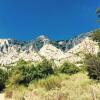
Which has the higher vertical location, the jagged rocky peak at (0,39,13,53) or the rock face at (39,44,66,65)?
the jagged rocky peak at (0,39,13,53)

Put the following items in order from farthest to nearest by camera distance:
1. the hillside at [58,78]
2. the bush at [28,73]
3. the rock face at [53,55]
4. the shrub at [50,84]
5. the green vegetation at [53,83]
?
1. the rock face at [53,55]
2. the bush at [28,73]
3. the shrub at [50,84]
4. the hillside at [58,78]
5. the green vegetation at [53,83]

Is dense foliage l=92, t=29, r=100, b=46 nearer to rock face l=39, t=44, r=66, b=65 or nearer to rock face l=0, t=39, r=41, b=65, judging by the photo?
rock face l=39, t=44, r=66, b=65

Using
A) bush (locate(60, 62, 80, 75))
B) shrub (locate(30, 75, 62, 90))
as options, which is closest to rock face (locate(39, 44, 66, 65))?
bush (locate(60, 62, 80, 75))

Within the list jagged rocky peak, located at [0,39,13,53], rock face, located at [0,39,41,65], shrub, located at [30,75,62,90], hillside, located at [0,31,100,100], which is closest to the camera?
hillside, located at [0,31,100,100]

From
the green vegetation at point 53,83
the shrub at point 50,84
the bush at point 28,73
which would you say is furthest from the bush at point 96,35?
the shrub at point 50,84

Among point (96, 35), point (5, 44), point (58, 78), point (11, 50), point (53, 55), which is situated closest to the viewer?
point (58, 78)

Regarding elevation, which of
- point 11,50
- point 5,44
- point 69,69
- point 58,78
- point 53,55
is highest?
point 5,44

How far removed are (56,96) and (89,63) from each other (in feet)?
12.7

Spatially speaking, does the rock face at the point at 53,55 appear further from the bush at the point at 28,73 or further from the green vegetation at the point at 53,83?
the green vegetation at the point at 53,83

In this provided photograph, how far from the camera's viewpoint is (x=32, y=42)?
156000 mm

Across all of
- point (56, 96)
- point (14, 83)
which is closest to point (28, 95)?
point (56, 96)

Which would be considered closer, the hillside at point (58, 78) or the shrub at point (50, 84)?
the hillside at point (58, 78)

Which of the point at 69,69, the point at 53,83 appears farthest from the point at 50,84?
the point at 69,69

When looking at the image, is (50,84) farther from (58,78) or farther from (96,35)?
(96,35)
